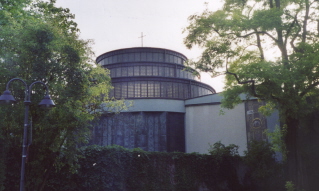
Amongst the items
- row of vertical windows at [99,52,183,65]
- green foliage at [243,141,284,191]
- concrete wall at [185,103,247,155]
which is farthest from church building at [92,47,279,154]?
green foliage at [243,141,284,191]

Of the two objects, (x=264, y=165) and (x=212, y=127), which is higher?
(x=212, y=127)

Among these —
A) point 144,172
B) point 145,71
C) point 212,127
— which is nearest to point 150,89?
point 145,71

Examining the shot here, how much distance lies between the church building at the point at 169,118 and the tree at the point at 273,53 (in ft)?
30.7

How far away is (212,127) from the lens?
33.7 meters

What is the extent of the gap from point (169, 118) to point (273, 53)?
15.7 m

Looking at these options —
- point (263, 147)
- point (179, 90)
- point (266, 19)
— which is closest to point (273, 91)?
point (266, 19)

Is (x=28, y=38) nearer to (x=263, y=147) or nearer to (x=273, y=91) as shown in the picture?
(x=273, y=91)

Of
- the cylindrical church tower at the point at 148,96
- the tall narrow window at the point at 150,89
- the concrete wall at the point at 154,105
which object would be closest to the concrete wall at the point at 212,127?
the cylindrical church tower at the point at 148,96

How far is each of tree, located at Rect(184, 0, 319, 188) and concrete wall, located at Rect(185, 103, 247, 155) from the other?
394 inches

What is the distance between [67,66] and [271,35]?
1414 centimetres

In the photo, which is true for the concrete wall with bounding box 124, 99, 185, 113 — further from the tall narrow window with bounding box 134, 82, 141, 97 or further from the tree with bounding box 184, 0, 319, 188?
the tree with bounding box 184, 0, 319, 188

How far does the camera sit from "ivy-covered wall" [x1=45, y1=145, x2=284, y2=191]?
64.1ft

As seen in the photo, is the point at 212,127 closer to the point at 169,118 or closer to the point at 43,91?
the point at 169,118

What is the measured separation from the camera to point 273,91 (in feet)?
61.6
